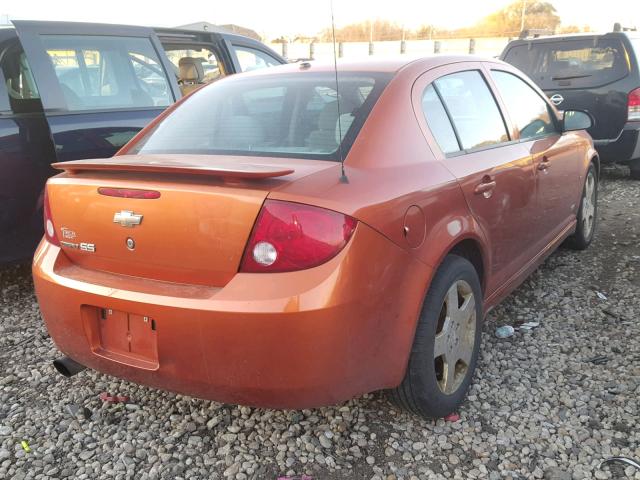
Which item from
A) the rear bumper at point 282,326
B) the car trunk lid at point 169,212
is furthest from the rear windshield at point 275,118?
the rear bumper at point 282,326

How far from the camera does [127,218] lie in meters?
2.15

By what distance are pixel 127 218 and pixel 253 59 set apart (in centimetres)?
458

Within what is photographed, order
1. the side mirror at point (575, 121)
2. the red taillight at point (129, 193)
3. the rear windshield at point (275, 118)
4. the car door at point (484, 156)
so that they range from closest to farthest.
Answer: the red taillight at point (129, 193) < the rear windshield at point (275, 118) < the car door at point (484, 156) < the side mirror at point (575, 121)

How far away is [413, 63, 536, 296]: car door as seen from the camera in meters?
2.67

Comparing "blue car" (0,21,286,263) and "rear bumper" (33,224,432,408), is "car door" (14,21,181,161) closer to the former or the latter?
"blue car" (0,21,286,263)

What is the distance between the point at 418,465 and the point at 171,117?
6.51 feet

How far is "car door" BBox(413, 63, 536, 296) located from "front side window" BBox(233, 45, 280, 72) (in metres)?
3.39

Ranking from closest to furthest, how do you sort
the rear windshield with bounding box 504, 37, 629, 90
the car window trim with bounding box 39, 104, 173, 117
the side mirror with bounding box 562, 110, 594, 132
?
the car window trim with bounding box 39, 104, 173, 117 < the side mirror with bounding box 562, 110, 594, 132 < the rear windshield with bounding box 504, 37, 629, 90

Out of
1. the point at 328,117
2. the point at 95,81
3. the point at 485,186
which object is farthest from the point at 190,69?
the point at 485,186

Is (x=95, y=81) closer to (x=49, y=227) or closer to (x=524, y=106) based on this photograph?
(x=49, y=227)

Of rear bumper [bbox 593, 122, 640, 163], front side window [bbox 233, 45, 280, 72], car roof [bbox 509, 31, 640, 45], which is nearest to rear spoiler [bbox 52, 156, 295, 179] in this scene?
front side window [bbox 233, 45, 280, 72]

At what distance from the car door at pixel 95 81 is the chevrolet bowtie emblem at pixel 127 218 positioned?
197 cm

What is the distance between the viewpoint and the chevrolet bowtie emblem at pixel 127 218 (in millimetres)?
2135

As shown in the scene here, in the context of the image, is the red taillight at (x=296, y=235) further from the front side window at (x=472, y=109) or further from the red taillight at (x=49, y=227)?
the front side window at (x=472, y=109)
